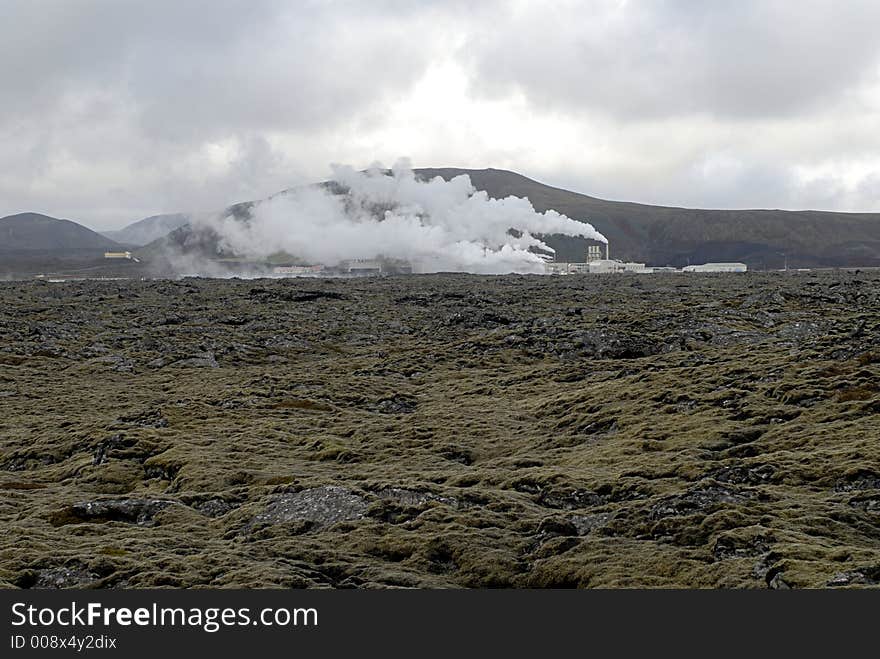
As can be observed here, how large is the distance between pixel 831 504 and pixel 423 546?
757 cm

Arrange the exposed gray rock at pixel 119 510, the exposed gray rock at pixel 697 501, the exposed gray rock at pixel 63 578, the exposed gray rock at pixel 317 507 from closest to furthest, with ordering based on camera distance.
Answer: the exposed gray rock at pixel 63 578
the exposed gray rock at pixel 697 501
the exposed gray rock at pixel 317 507
the exposed gray rock at pixel 119 510

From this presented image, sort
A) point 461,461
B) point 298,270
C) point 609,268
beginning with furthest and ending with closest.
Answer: point 298,270 → point 609,268 → point 461,461

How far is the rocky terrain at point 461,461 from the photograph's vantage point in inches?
556

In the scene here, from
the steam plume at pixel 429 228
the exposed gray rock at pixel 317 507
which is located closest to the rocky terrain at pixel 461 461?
the exposed gray rock at pixel 317 507

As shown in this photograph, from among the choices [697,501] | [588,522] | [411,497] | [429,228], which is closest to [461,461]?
[411,497]

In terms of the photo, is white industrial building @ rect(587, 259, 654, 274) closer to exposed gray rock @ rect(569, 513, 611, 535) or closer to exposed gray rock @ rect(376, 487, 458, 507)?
exposed gray rock @ rect(376, 487, 458, 507)

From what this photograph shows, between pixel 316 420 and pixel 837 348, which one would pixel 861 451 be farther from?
pixel 316 420

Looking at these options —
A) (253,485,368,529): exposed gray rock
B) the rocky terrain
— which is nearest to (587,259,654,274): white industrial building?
the rocky terrain

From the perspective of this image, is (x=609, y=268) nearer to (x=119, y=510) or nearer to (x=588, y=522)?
(x=119, y=510)

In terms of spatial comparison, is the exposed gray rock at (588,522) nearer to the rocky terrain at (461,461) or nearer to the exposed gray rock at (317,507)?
the rocky terrain at (461,461)

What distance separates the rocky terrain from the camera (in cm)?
1413

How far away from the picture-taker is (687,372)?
32.1 meters

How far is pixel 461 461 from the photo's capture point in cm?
2388

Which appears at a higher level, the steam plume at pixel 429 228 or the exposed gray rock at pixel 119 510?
the steam plume at pixel 429 228
